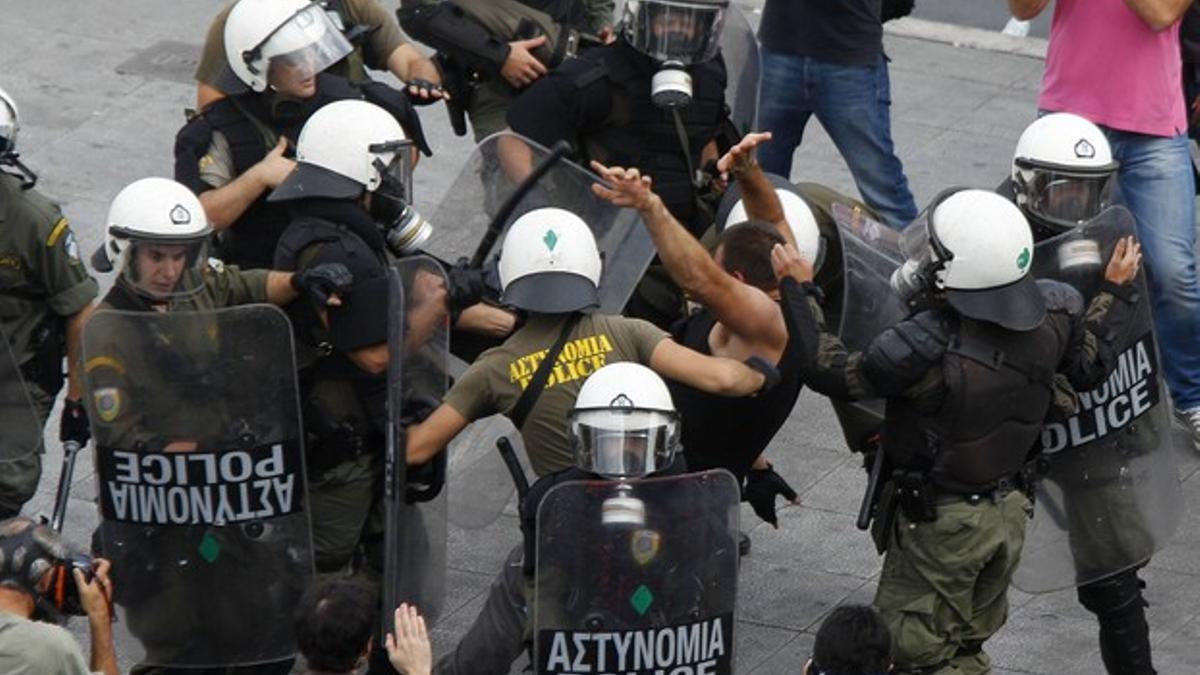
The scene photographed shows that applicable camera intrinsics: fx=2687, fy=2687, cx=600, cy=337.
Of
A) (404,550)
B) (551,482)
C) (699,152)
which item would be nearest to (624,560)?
(551,482)

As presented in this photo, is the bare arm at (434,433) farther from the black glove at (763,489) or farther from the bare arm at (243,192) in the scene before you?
the black glove at (763,489)

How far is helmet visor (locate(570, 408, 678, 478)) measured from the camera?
6.45 meters

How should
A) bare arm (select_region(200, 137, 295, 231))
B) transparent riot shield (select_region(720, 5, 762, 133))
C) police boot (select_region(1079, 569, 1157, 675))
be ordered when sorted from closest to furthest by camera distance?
police boot (select_region(1079, 569, 1157, 675)), bare arm (select_region(200, 137, 295, 231)), transparent riot shield (select_region(720, 5, 762, 133))

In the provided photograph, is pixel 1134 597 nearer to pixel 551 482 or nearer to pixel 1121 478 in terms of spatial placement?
pixel 1121 478

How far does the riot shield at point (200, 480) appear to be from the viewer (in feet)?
23.0

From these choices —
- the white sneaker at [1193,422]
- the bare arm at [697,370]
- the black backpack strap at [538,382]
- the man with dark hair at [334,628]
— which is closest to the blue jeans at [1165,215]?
the white sneaker at [1193,422]

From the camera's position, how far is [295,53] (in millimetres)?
8102

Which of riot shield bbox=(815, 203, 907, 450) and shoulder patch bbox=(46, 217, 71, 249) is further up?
shoulder patch bbox=(46, 217, 71, 249)

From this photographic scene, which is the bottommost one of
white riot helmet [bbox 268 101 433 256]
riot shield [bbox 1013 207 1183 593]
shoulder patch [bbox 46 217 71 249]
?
riot shield [bbox 1013 207 1183 593]

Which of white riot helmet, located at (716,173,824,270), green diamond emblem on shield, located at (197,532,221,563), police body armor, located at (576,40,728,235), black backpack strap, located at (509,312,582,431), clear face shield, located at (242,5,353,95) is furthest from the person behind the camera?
police body armor, located at (576,40,728,235)

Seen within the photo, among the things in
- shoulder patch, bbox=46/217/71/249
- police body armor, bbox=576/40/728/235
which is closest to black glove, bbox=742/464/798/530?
police body armor, bbox=576/40/728/235

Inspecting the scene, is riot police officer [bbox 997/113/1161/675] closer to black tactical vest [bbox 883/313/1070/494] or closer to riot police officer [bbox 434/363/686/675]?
black tactical vest [bbox 883/313/1070/494]

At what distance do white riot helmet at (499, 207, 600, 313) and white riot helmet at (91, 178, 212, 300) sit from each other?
33.7 inches

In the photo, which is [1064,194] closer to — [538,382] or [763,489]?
[763,489]
